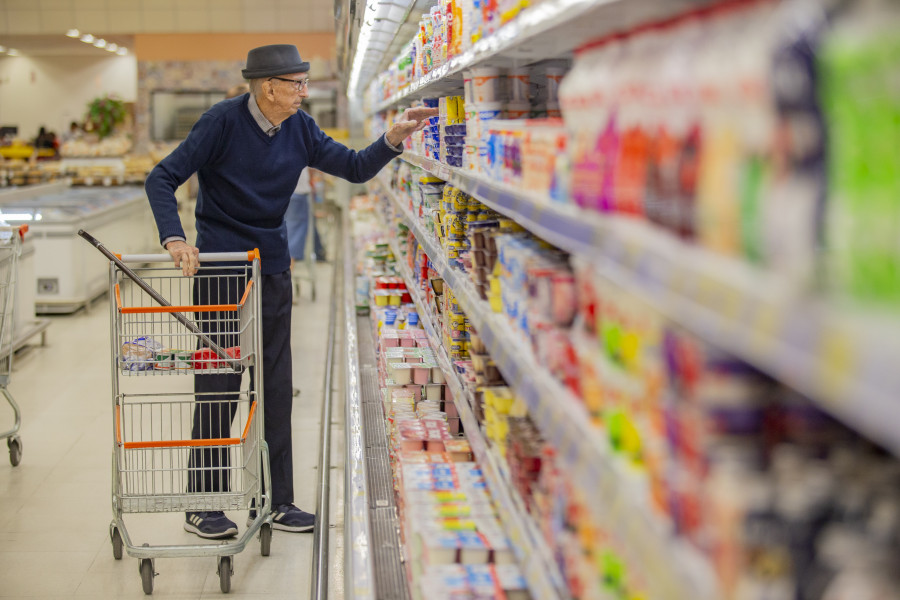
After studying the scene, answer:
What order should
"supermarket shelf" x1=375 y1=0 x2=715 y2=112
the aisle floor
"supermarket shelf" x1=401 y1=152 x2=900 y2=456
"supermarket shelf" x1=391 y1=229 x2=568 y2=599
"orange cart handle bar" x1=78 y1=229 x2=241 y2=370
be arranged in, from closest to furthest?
"supermarket shelf" x1=401 y1=152 x2=900 y2=456, "supermarket shelf" x1=375 y1=0 x2=715 y2=112, "supermarket shelf" x1=391 y1=229 x2=568 y2=599, "orange cart handle bar" x1=78 y1=229 x2=241 y2=370, the aisle floor

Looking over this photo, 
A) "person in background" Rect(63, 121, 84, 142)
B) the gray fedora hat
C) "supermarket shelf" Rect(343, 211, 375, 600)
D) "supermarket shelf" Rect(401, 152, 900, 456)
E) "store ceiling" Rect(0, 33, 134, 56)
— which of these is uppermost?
"store ceiling" Rect(0, 33, 134, 56)

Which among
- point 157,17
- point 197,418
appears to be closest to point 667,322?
point 197,418

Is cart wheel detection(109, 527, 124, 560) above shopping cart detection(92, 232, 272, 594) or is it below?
below

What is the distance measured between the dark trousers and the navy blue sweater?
135mm

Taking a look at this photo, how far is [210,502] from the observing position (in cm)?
324

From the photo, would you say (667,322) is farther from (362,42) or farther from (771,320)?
(362,42)

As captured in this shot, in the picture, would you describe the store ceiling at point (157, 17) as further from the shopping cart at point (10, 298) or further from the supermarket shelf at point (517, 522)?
the supermarket shelf at point (517, 522)

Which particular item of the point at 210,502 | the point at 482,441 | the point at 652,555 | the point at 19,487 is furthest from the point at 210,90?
the point at 652,555

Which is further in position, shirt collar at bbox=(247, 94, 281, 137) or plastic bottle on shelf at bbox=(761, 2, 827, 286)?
shirt collar at bbox=(247, 94, 281, 137)

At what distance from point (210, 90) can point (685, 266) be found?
1587 cm

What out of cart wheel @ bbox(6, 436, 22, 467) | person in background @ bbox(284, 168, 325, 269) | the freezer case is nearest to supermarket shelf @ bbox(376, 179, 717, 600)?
cart wheel @ bbox(6, 436, 22, 467)

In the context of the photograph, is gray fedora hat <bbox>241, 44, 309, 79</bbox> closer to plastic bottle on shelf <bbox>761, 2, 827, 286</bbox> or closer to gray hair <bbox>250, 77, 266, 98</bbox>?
gray hair <bbox>250, 77, 266, 98</bbox>

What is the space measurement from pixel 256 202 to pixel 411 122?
67 centimetres

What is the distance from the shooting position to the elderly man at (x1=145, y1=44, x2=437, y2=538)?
11.1 ft
